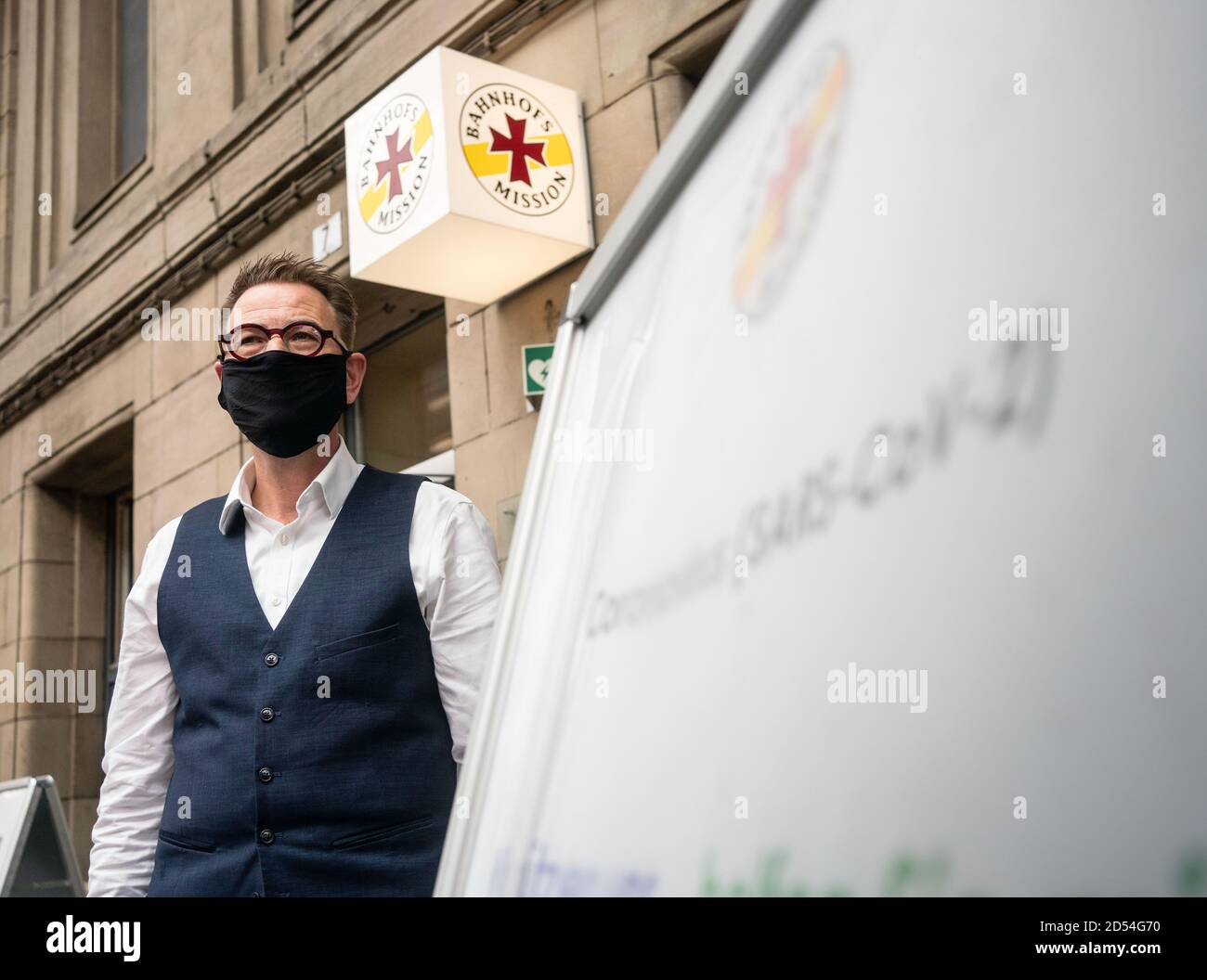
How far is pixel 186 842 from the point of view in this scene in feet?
5.78

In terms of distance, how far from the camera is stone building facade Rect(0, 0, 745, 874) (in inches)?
176

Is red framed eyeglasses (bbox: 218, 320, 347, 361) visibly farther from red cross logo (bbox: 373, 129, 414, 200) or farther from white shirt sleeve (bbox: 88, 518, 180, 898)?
red cross logo (bbox: 373, 129, 414, 200)

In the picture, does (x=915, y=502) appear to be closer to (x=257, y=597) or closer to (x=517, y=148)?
(x=257, y=597)

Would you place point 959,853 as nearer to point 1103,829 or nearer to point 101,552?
point 1103,829

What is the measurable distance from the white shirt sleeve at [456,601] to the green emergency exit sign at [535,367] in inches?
98.0

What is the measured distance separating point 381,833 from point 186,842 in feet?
1.05

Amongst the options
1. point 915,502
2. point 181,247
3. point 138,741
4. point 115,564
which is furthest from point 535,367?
point 115,564

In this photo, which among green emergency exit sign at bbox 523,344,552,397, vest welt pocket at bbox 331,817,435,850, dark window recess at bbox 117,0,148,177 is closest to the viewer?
vest welt pocket at bbox 331,817,435,850

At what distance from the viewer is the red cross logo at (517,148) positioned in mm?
4113

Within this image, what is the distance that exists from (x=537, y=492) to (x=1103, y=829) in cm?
60

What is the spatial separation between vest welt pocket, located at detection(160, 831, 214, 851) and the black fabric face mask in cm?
66

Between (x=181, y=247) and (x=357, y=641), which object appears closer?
(x=357, y=641)

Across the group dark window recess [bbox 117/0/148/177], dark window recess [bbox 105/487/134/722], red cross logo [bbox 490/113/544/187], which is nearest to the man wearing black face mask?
red cross logo [bbox 490/113/544/187]

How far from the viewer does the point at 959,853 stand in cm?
53
